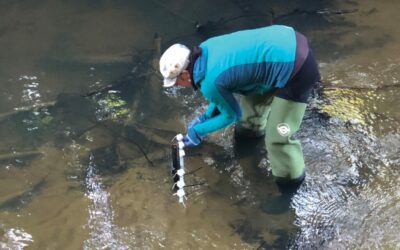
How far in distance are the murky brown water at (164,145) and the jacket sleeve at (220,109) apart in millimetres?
731

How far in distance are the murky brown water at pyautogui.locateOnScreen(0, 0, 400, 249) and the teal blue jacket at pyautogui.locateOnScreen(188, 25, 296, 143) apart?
0.93 meters

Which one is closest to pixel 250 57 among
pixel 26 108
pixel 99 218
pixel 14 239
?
pixel 99 218

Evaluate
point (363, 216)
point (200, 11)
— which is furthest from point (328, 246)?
point (200, 11)

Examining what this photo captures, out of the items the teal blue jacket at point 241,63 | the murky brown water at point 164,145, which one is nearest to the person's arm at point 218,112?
the teal blue jacket at point 241,63

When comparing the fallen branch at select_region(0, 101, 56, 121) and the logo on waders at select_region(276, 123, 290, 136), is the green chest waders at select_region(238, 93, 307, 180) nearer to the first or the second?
the logo on waders at select_region(276, 123, 290, 136)

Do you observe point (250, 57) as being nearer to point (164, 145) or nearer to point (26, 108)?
point (164, 145)

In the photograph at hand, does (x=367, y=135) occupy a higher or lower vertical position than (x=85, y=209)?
higher

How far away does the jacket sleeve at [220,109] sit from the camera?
2861mm

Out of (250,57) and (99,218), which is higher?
(250,57)

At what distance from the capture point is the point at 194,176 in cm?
378

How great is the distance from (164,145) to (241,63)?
1.41 meters

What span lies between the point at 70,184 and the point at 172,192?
0.81m

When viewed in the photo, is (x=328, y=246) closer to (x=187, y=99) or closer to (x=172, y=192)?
(x=172, y=192)

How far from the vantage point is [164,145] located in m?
4.05
